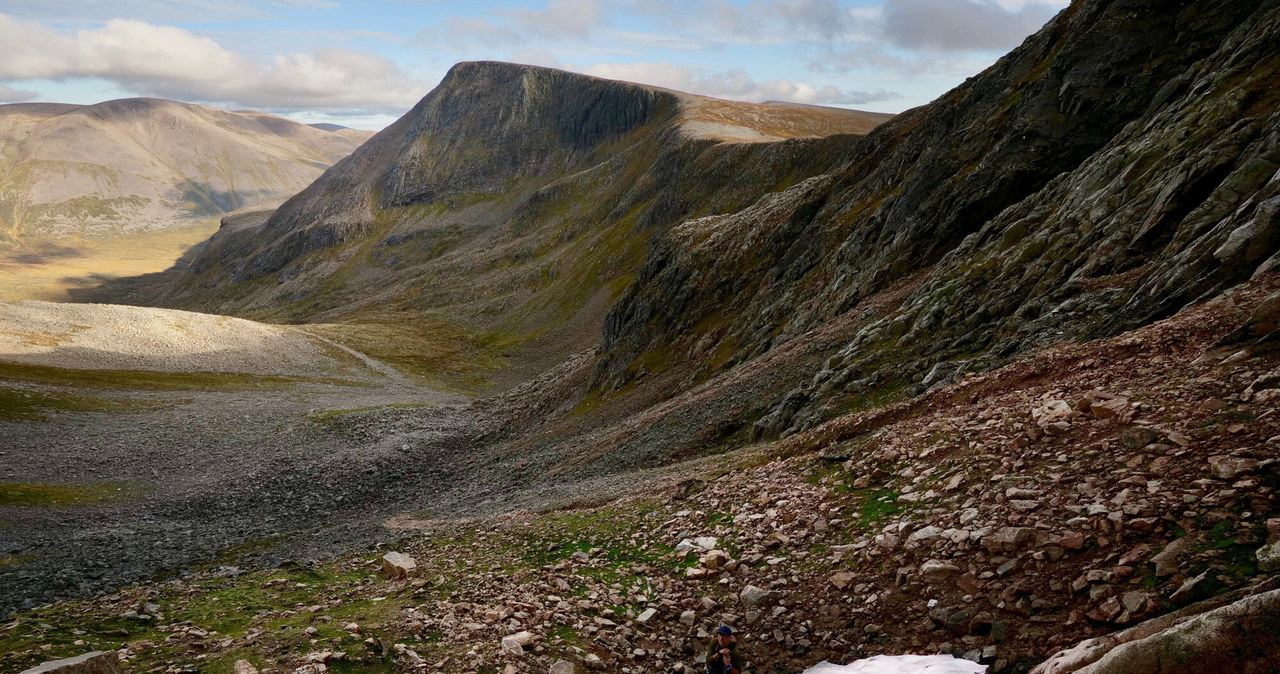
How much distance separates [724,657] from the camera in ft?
39.6

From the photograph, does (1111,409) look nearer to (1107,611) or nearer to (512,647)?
(1107,611)

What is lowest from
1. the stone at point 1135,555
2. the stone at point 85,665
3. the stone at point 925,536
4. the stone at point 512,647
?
the stone at point 512,647

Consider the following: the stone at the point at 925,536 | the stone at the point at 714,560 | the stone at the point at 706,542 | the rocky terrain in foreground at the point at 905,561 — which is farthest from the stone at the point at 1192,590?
the stone at the point at 706,542

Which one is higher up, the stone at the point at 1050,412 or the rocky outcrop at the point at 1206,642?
the stone at the point at 1050,412

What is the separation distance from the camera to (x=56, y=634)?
1501cm

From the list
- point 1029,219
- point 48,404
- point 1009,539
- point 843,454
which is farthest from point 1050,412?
point 48,404

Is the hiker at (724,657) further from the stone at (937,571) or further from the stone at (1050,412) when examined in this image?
the stone at (1050,412)

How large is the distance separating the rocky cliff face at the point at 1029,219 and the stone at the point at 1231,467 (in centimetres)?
886

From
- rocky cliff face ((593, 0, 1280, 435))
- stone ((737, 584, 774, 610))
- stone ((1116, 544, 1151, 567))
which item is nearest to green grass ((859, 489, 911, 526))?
stone ((737, 584, 774, 610))

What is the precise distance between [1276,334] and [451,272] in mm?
173097

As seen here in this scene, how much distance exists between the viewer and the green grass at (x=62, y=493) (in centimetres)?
3759

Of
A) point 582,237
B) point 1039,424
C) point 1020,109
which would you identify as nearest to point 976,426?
point 1039,424

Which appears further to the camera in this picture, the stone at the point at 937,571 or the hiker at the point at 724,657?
the stone at the point at 937,571

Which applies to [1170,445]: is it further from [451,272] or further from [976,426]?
[451,272]
